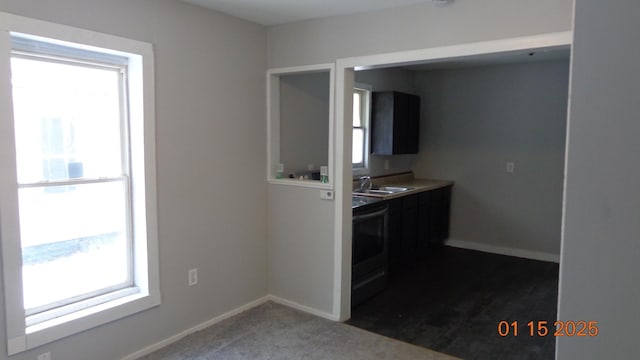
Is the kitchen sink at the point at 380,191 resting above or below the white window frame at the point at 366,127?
below

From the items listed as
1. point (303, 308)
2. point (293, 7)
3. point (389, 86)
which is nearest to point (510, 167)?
point (389, 86)

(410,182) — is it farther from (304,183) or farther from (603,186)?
(603,186)

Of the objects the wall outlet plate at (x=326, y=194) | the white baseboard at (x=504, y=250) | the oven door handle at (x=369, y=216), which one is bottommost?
the white baseboard at (x=504, y=250)

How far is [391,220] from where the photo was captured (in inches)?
183

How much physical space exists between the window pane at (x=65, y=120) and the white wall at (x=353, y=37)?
4.57 feet

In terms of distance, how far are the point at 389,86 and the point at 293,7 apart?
9.17ft

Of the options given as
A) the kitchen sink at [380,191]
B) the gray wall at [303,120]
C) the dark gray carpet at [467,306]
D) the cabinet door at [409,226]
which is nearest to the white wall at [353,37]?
the gray wall at [303,120]

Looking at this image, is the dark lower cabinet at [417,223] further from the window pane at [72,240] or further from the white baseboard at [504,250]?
the window pane at [72,240]

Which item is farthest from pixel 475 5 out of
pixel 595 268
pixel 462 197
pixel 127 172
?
pixel 462 197

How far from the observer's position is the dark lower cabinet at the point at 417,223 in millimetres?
4757

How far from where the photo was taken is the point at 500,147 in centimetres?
557

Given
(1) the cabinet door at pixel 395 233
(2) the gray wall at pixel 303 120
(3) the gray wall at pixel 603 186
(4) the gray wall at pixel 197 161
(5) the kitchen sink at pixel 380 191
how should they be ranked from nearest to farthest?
(3) the gray wall at pixel 603 186 → (4) the gray wall at pixel 197 161 → (2) the gray wall at pixel 303 120 → (5) the kitchen sink at pixel 380 191 → (1) the cabinet door at pixel 395 233

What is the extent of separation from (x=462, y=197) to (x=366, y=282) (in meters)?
2.61

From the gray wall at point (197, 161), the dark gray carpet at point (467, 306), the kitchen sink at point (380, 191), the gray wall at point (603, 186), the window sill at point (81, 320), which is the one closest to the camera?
the gray wall at point (603, 186)
